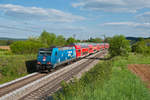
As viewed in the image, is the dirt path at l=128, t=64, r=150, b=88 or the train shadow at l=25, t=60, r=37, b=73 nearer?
the dirt path at l=128, t=64, r=150, b=88

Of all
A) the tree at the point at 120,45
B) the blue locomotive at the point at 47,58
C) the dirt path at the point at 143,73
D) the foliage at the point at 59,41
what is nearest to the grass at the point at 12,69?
the blue locomotive at the point at 47,58

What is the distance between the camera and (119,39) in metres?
36.4

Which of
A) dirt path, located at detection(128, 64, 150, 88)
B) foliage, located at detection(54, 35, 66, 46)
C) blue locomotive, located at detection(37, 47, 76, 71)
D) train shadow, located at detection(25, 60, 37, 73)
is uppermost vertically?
foliage, located at detection(54, 35, 66, 46)

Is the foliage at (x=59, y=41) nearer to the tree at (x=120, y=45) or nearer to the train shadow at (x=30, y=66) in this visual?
the tree at (x=120, y=45)

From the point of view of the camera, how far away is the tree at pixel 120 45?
118ft

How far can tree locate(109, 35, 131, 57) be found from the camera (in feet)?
118

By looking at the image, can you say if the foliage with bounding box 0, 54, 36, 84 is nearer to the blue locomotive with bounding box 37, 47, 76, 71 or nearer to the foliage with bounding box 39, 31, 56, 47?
the blue locomotive with bounding box 37, 47, 76, 71

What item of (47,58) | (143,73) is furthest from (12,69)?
(143,73)

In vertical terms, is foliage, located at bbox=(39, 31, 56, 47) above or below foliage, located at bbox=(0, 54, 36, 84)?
above

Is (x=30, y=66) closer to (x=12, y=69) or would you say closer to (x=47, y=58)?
(x=12, y=69)

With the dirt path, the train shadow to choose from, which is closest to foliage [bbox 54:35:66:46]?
the train shadow

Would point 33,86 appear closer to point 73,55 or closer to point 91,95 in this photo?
point 91,95

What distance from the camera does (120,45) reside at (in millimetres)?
36156

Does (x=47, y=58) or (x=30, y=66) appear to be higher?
(x=47, y=58)
